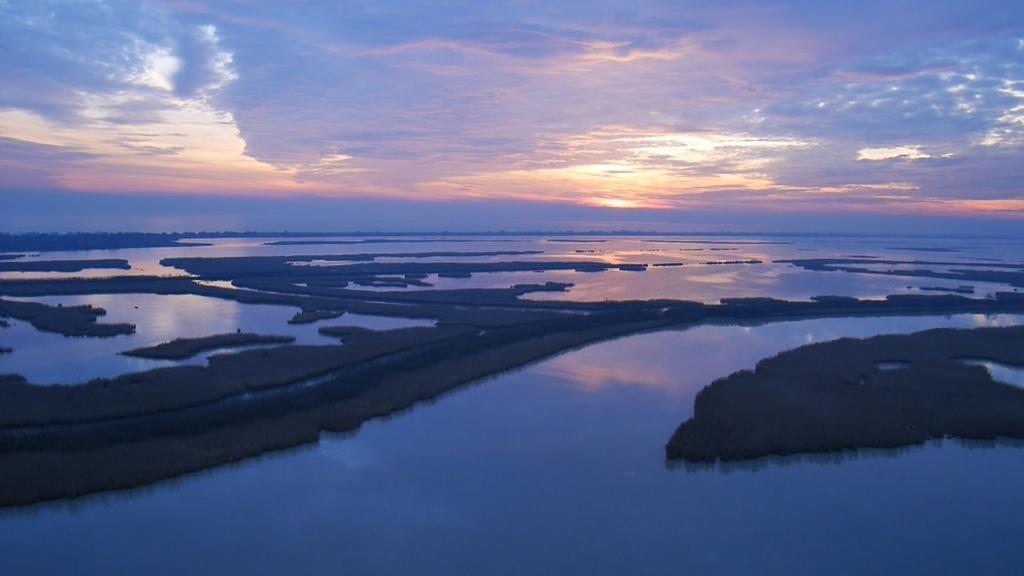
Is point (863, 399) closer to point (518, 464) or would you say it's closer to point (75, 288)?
point (518, 464)

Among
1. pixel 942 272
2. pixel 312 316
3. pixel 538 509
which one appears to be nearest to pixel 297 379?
pixel 538 509

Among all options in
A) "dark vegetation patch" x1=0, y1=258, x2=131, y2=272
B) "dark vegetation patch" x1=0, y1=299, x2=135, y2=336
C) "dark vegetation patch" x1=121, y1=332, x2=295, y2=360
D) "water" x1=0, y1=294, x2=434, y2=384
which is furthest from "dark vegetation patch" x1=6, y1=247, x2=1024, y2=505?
"dark vegetation patch" x1=0, y1=258, x2=131, y2=272

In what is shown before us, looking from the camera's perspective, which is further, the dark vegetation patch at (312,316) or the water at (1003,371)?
the dark vegetation patch at (312,316)

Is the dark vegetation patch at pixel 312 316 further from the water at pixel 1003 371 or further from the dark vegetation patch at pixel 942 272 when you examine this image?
the dark vegetation patch at pixel 942 272

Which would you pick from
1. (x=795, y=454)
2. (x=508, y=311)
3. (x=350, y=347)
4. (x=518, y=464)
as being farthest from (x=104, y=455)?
(x=508, y=311)

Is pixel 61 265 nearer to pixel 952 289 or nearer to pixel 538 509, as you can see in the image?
pixel 538 509

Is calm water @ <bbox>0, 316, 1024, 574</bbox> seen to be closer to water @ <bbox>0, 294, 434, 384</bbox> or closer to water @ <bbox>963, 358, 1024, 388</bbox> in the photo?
water @ <bbox>963, 358, 1024, 388</bbox>

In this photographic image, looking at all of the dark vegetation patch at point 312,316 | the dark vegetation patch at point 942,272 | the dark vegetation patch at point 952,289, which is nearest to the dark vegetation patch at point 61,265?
the dark vegetation patch at point 312,316
